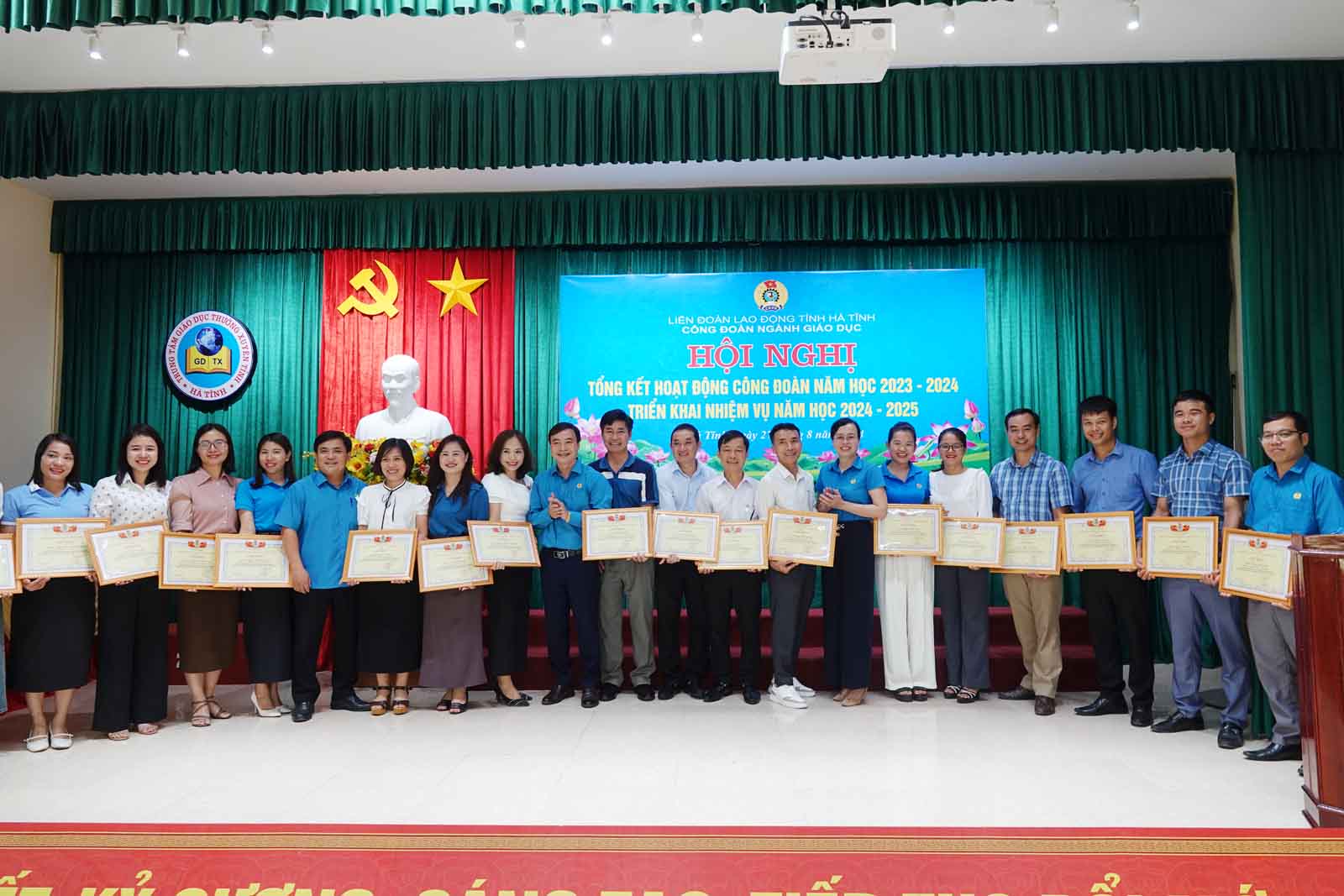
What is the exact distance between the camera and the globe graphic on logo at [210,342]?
243 inches

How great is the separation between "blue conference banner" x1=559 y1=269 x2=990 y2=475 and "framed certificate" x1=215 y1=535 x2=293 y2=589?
2.24m

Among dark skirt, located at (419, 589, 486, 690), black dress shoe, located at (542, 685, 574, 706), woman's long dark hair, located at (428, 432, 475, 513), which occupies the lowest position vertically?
black dress shoe, located at (542, 685, 574, 706)

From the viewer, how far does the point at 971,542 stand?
4.30 m

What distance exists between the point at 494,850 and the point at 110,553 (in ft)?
8.43

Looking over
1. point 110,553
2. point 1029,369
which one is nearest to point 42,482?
point 110,553

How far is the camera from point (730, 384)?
236 inches

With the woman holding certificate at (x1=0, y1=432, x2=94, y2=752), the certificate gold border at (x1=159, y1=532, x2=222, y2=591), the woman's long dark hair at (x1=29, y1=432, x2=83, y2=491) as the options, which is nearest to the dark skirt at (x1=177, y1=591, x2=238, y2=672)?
the certificate gold border at (x1=159, y1=532, x2=222, y2=591)

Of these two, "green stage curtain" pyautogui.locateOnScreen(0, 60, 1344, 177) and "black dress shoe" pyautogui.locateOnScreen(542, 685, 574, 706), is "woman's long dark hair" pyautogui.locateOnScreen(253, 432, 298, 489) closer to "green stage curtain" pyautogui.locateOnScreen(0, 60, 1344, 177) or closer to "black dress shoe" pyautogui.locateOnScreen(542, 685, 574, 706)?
"green stage curtain" pyautogui.locateOnScreen(0, 60, 1344, 177)

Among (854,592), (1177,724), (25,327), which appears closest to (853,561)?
(854,592)

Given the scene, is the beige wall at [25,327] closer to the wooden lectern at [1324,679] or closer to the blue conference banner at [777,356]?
the blue conference banner at [777,356]

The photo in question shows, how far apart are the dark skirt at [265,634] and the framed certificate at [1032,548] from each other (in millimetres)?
3395

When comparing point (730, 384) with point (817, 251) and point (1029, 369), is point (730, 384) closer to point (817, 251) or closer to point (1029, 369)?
point (817, 251)

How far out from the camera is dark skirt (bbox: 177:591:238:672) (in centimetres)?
410

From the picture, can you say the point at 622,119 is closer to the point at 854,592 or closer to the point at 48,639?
the point at 854,592
